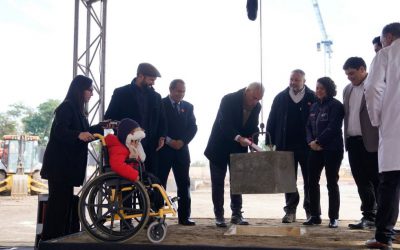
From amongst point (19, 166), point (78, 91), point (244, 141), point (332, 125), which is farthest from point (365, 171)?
point (19, 166)

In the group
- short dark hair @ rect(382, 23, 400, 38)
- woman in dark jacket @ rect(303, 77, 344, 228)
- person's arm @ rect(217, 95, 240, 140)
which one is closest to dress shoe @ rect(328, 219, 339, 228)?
woman in dark jacket @ rect(303, 77, 344, 228)

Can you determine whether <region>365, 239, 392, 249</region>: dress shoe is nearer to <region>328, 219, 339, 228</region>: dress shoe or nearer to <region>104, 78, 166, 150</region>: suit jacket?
<region>328, 219, 339, 228</region>: dress shoe

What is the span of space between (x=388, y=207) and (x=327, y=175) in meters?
1.22

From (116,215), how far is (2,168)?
1288 centimetres

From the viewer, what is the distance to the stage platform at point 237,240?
2473 millimetres

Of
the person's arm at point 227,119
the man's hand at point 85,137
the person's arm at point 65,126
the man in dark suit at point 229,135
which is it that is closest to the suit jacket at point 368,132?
the man in dark suit at point 229,135

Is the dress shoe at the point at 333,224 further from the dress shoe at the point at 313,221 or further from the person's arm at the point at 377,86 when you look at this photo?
the person's arm at the point at 377,86

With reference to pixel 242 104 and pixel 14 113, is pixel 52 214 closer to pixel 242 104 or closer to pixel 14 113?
pixel 242 104

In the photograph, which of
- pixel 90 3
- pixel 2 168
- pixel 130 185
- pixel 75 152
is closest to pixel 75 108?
pixel 75 152

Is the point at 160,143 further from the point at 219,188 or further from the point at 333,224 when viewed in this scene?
the point at 333,224

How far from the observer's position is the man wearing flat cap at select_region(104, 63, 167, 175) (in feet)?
11.5

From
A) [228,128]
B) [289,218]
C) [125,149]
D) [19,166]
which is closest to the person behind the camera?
[125,149]

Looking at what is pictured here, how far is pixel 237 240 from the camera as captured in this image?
2.75 metres

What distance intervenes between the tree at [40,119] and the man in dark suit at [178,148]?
3429 centimetres
